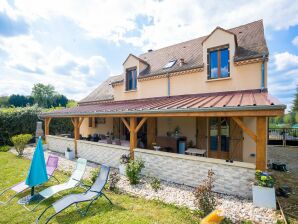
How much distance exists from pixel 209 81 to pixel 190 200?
7.13 metres

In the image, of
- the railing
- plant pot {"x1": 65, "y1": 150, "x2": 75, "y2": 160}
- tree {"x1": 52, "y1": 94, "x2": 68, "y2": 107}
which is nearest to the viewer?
plant pot {"x1": 65, "y1": 150, "x2": 75, "y2": 160}

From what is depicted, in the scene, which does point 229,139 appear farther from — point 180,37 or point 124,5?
point 180,37

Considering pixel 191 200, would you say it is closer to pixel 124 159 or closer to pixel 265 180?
pixel 265 180

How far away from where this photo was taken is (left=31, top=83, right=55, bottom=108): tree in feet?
283

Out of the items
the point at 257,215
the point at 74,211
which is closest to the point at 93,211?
the point at 74,211

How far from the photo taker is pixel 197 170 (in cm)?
773

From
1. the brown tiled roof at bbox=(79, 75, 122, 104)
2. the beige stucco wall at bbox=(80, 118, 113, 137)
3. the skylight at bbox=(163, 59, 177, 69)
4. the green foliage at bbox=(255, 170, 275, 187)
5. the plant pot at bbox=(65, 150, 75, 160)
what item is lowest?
the plant pot at bbox=(65, 150, 75, 160)

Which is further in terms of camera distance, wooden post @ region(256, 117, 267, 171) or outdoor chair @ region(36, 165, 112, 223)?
wooden post @ region(256, 117, 267, 171)

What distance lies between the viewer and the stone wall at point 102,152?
1069 centimetres

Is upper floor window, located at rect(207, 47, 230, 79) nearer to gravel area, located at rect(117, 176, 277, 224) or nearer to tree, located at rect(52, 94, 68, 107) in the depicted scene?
gravel area, located at rect(117, 176, 277, 224)

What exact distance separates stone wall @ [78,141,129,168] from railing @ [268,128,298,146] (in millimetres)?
17842

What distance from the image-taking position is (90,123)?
62.9 ft

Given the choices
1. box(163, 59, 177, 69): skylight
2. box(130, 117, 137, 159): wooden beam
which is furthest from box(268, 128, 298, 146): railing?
box(130, 117, 137, 159): wooden beam

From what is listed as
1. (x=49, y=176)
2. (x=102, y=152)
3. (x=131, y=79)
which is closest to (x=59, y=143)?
(x=102, y=152)
